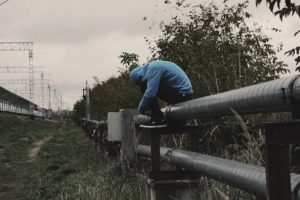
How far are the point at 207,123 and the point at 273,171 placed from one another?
688 cm

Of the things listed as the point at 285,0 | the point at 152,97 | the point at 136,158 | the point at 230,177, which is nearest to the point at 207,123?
the point at 136,158

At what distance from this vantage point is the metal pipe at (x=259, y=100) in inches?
90.5

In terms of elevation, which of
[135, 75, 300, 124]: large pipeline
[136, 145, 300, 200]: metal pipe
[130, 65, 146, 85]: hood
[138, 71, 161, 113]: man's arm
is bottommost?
[136, 145, 300, 200]: metal pipe

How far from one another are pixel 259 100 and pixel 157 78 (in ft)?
11.0

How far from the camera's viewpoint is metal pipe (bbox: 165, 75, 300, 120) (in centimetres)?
230

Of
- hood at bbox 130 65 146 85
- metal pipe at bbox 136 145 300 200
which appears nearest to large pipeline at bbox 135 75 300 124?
metal pipe at bbox 136 145 300 200

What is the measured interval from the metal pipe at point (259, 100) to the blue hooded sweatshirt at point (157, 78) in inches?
76.1

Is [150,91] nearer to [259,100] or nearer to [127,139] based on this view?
[127,139]

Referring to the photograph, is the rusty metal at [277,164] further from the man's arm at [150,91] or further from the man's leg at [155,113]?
the man's arm at [150,91]

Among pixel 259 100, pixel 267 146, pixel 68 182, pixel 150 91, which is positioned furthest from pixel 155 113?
pixel 68 182

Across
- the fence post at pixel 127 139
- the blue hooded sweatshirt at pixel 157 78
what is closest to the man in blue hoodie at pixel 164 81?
the blue hooded sweatshirt at pixel 157 78

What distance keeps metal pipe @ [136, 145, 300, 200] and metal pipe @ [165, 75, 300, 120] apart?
305 millimetres

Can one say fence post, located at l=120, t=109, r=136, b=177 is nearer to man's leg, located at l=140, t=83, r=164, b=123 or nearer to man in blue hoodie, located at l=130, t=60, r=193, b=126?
man in blue hoodie, located at l=130, t=60, r=193, b=126

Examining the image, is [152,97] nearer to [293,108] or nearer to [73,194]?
[73,194]
